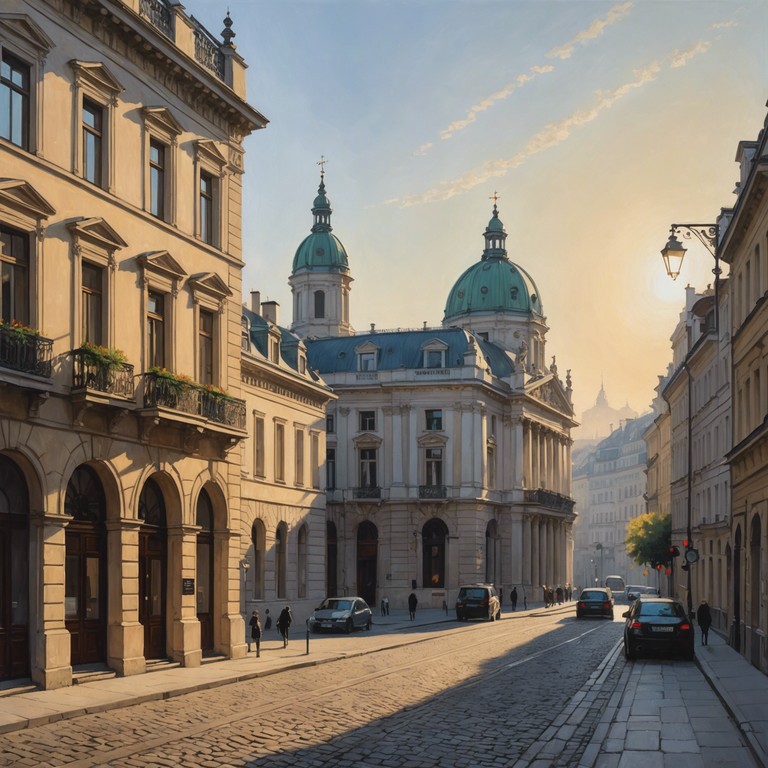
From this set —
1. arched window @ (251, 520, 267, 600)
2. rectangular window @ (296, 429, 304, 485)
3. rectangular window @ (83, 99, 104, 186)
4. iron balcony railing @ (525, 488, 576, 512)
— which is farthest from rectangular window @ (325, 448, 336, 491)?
rectangular window @ (83, 99, 104, 186)

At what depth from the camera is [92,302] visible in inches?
1024

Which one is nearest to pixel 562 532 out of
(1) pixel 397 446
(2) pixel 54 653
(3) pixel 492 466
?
(3) pixel 492 466

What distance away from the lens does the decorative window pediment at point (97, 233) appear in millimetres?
25092

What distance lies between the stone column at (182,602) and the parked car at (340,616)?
1887 centimetres

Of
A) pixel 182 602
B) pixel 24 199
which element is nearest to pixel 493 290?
pixel 182 602

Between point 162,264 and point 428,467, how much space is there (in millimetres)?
57044

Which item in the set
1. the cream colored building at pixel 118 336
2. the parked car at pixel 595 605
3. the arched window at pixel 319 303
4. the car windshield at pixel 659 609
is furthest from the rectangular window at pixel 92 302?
the arched window at pixel 319 303

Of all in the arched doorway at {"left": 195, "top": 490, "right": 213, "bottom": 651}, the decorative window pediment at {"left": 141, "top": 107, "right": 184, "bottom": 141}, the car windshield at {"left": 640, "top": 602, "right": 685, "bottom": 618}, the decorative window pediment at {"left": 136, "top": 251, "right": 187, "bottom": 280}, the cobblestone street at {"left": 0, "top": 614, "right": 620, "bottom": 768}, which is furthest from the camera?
the car windshield at {"left": 640, "top": 602, "right": 685, "bottom": 618}

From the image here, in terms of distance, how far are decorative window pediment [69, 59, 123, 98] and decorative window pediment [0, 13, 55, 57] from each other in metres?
0.88

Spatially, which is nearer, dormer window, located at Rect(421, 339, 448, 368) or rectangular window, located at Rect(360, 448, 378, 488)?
rectangular window, located at Rect(360, 448, 378, 488)

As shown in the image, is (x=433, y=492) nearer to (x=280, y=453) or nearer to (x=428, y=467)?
(x=428, y=467)

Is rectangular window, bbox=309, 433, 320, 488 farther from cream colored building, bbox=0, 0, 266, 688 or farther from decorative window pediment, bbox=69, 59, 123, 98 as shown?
decorative window pediment, bbox=69, 59, 123, 98

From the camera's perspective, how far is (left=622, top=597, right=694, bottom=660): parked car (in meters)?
33.5

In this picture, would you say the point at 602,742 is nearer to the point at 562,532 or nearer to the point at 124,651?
the point at 124,651
